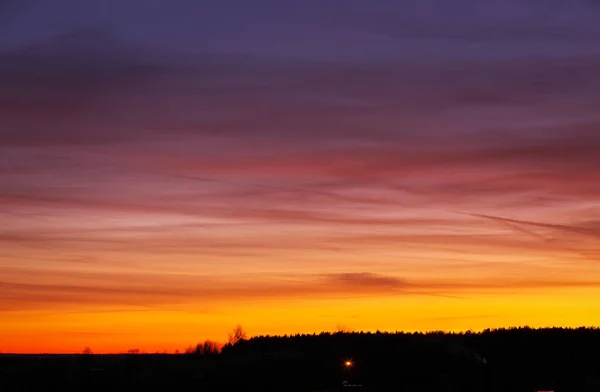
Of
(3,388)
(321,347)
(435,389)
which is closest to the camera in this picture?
(3,388)

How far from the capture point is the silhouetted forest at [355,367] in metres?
90.0

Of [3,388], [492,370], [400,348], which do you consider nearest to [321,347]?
[400,348]

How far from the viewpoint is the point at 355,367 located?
131m

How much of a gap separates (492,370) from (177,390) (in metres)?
46.7

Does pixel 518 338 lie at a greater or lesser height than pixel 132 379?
greater

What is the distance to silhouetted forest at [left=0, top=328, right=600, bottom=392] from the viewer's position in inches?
3543

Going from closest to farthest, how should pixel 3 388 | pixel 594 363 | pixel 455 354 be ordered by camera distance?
pixel 3 388, pixel 455 354, pixel 594 363

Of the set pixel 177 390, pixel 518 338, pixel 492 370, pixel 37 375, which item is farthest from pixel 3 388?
pixel 518 338

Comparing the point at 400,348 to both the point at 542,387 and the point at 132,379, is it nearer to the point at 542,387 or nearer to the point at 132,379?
the point at 542,387

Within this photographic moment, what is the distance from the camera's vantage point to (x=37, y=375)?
8750cm

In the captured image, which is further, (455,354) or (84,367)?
(455,354)

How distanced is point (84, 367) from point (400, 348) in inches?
3130

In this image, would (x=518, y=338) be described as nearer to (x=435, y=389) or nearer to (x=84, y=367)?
(x=435, y=389)

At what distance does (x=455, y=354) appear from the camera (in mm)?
135750
